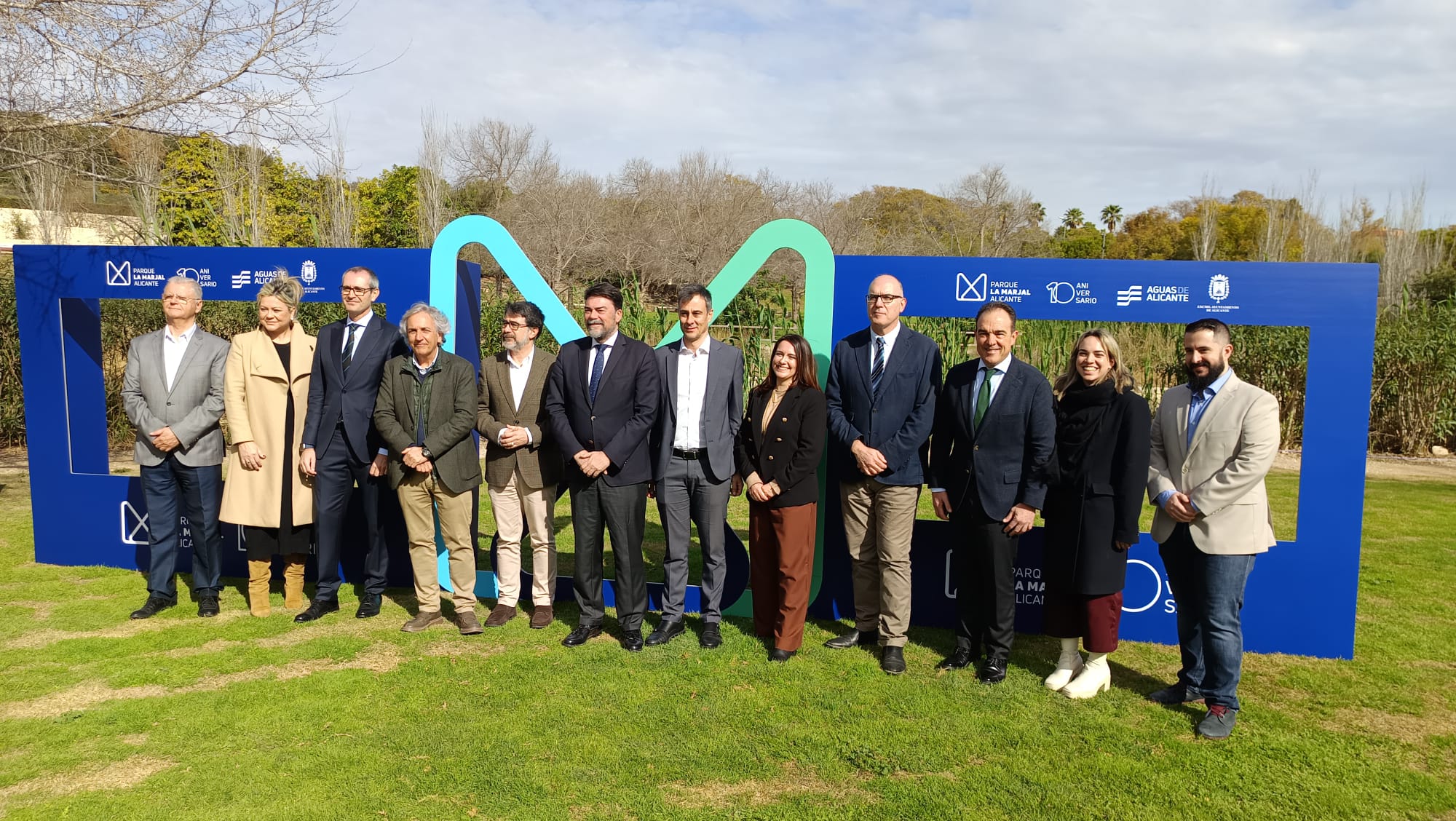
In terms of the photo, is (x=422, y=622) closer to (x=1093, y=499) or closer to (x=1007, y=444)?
(x=1007, y=444)

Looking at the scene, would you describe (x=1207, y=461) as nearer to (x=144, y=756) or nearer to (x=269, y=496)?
(x=144, y=756)

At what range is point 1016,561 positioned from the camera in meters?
4.97

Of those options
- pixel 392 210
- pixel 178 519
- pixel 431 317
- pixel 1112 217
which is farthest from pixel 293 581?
pixel 1112 217

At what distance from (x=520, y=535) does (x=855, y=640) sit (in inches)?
76.9

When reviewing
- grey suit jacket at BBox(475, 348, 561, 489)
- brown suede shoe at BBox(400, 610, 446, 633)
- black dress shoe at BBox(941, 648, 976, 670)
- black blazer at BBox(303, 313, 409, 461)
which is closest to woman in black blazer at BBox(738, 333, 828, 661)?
black dress shoe at BBox(941, 648, 976, 670)

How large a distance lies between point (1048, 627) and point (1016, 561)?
0.88 metres

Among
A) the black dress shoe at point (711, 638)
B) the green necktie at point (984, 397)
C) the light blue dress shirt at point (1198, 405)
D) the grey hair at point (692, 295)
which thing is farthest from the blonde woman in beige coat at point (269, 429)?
the light blue dress shirt at point (1198, 405)

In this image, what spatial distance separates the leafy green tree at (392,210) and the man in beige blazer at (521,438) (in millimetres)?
25017

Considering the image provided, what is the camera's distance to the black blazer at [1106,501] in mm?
3801

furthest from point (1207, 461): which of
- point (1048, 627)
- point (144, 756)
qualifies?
point (144, 756)

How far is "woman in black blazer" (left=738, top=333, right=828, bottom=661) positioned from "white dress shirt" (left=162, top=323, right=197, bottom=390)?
10.6 feet

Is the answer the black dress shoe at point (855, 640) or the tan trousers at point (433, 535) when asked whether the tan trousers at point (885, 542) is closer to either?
the black dress shoe at point (855, 640)

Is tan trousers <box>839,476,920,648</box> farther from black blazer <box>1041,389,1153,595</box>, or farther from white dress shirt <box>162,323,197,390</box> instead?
white dress shirt <box>162,323,197,390</box>

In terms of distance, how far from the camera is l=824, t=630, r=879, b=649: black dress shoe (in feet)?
15.2
